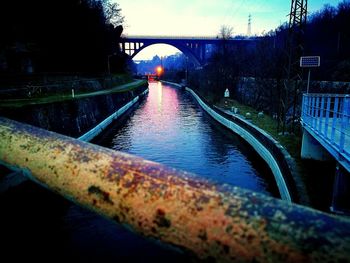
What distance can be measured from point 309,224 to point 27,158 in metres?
1.19

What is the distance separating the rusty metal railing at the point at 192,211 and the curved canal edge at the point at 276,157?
6665 millimetres

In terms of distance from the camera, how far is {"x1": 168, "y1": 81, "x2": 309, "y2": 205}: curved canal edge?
7.77 m

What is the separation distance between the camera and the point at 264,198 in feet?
2.68

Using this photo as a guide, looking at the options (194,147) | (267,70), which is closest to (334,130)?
(194,147)

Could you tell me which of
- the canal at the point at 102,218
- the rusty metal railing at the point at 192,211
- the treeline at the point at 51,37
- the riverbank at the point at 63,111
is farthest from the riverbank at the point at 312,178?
the treeline at the point at 51,37

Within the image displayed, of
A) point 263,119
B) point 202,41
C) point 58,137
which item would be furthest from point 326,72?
point 202,41

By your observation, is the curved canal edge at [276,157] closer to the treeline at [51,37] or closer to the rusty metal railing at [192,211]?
the rusty metal railing at [192,211]

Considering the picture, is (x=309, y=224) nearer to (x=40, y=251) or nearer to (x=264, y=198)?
(x=264, y=198)

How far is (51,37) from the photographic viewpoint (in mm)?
32656

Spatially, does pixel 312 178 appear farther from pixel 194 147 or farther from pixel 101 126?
pixel 101 126

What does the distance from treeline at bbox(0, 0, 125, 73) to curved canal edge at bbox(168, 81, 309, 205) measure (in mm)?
19534

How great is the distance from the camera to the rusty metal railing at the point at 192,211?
727 mm

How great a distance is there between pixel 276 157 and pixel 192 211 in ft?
38.5

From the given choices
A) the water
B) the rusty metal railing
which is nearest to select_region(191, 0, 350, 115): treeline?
the water
